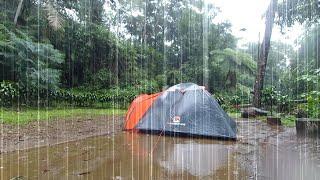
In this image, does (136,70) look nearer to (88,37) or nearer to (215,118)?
(88,37)

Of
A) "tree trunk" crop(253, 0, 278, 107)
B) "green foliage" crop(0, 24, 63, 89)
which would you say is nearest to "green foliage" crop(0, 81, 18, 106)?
"green foliage" crop(0, 24, 63, 89)

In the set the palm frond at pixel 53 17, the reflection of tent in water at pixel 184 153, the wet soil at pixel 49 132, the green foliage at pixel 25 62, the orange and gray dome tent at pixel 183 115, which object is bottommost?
the reflection of tent in water at pixel 184 153

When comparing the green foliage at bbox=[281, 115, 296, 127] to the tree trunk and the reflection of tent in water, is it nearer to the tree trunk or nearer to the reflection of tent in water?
the tree trunk

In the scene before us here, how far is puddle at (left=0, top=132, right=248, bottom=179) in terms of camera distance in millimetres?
4910

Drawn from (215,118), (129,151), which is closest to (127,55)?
(215,118)

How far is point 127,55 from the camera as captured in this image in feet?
73.6

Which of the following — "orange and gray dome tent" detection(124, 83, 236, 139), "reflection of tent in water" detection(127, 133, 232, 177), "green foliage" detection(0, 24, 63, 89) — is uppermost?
"green foliage" detection(0, 24, 63, 89)

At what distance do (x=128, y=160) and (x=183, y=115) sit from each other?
2.93 meters

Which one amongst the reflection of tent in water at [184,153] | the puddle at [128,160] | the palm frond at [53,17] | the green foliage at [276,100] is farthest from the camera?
the green foliage at [276,100]

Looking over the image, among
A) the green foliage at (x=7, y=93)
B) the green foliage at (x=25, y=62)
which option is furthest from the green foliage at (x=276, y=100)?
the green foliage at (x=7, y=93)

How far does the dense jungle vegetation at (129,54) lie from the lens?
14.2m

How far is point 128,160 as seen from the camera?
5.80 meters

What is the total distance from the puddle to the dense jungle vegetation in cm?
303

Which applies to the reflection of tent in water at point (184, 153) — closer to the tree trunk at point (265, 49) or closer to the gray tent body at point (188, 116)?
the gray tent body at point (188, 116)
